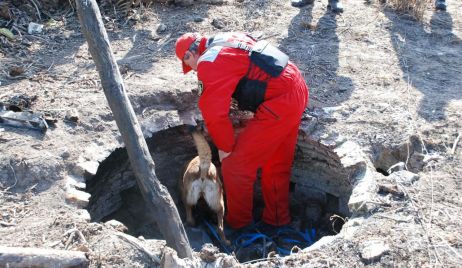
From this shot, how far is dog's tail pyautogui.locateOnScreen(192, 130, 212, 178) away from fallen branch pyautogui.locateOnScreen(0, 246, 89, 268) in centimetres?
172

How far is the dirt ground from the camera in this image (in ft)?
15.3

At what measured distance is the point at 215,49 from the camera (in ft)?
18.1

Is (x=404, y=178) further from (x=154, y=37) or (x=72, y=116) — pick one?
(x=154, y=37)

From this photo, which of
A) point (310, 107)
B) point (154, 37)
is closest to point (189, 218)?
point (310, 107)

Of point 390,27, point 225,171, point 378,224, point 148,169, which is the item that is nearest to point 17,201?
point 148,169

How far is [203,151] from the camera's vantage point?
5699 mm

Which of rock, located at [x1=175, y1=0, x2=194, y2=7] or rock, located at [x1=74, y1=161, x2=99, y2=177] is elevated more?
rock, located at [x1=175, y1=0, x2=194, y2=7]

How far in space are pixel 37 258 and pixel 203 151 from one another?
2.03m

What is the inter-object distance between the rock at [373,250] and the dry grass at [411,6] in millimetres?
5156

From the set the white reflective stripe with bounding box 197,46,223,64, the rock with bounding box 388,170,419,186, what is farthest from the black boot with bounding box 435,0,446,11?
the white reflective stripe with bounding box 197,46,223,64

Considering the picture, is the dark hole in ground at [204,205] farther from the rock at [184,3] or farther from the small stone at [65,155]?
the rock at [184,3]

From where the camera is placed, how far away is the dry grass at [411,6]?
882 cm

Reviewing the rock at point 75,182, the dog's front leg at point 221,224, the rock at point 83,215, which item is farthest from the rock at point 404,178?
the rock at point 75,182

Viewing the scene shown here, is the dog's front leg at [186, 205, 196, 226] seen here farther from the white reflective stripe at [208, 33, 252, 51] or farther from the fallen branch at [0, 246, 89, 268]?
the fallen branch at [0, 246, 89, 268]
